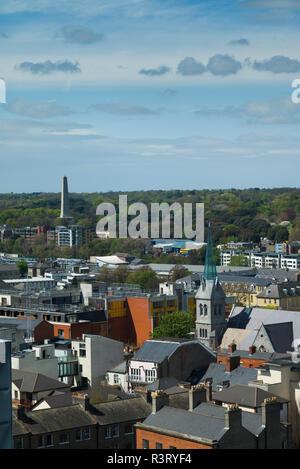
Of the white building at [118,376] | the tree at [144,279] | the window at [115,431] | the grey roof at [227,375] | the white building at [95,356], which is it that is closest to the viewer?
the window at [115,431]

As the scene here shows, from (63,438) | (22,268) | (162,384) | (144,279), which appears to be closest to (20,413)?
(63,438)

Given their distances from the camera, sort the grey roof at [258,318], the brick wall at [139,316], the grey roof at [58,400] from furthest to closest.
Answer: the brick wall at [139,316] → the grey roof at [258,318] → the grey roof at [58,400]

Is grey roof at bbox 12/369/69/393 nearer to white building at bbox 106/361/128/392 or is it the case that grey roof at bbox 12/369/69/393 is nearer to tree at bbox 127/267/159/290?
white building at bbox 106/361/128/392

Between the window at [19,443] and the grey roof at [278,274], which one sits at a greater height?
the grey roof at [278,274]

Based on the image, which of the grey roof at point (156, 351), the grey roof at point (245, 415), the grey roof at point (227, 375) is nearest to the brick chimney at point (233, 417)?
the grey roof at point (245, 415)

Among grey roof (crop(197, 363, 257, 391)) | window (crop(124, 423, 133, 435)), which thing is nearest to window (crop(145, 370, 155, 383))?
grey roof (crop(197, 363, 257, 391))

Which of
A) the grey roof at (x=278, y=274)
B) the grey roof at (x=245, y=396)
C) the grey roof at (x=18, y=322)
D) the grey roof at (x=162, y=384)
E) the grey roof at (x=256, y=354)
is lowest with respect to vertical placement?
the grey roof at (x=162, y=384)

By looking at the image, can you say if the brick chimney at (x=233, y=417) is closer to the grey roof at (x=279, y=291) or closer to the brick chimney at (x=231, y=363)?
the brick chimney at (x=231, y=363)
